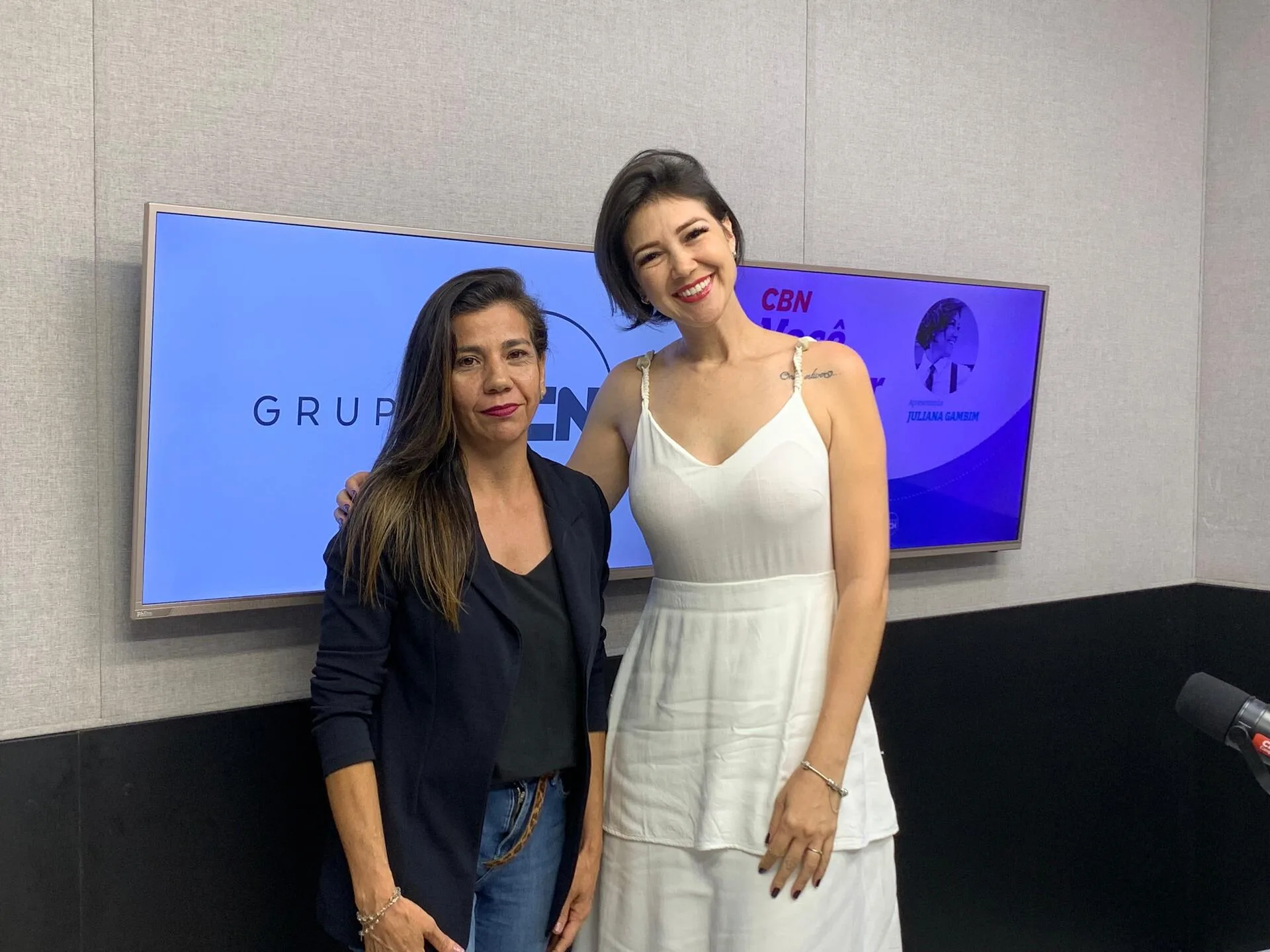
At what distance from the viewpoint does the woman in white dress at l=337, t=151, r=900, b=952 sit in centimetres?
173

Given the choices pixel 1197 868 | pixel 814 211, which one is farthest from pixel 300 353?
pixel 1197 868

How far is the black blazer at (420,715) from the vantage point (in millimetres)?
1525

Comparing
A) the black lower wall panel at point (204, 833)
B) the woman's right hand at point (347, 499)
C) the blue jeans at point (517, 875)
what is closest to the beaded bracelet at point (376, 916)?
the blue jeans at point (517, 875)

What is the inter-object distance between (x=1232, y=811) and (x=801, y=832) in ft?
8.63

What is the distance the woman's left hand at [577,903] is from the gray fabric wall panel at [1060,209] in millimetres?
1617

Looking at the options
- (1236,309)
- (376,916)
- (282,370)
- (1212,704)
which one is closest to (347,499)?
(282,370)

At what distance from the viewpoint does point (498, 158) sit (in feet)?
7.96

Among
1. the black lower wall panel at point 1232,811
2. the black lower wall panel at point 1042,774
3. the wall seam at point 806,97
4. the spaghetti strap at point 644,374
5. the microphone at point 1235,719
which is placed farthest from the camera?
the black lower wall panel at point 1232,811

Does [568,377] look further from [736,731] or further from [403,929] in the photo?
[403,929]

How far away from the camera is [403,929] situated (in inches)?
59.2

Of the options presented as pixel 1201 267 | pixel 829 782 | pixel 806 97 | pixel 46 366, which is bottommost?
pixel 829 782

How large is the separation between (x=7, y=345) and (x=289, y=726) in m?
0.85

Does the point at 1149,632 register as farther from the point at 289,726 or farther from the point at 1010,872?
the point at 289,726

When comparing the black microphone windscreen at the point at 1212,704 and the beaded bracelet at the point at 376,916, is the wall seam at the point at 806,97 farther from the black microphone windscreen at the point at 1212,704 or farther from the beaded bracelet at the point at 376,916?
the beaded bracelet at the point at 376,916
